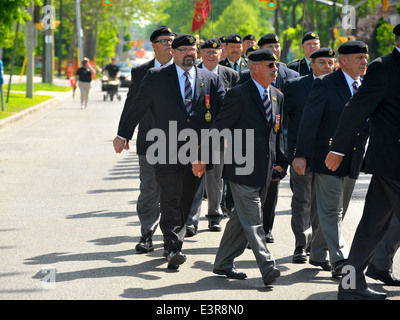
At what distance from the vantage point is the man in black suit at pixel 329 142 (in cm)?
698

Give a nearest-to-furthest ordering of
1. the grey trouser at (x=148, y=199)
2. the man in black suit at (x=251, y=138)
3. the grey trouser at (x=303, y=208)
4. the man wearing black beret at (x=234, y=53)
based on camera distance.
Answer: the man in black suit at (x=251, y=138)
the grey trouser at (x=303, y=208)
the grey trouser at (x=148, y=199)
the man wearing black beret at (x=234, y=53)

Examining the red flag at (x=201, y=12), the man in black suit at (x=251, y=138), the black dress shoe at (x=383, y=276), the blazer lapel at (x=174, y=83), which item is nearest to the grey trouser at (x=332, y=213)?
the black dress shoe at (x=383, y=276)

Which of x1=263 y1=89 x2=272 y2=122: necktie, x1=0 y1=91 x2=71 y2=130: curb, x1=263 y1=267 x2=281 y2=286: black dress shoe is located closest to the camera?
x1=263 y1=267 x2=281 y2=286: black dress shoe

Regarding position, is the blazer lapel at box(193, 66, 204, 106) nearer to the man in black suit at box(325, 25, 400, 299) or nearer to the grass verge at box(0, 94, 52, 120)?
the man in black suit at box(325, 25, 400, 299)

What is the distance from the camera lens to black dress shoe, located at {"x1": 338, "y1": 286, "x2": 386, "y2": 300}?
620 centimetres

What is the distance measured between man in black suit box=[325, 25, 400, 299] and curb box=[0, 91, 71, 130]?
15.6 meters

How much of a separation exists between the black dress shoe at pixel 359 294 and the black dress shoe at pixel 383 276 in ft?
1.94

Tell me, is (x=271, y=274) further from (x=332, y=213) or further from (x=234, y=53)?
(x=234, y=53)

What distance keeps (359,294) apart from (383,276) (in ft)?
2.62

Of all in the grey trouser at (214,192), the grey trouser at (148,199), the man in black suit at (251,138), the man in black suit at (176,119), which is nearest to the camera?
the man in black suit at (251,138)

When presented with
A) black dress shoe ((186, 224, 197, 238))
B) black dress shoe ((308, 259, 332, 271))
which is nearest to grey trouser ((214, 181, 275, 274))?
black dress shoe ((308, 259, 332, 271))

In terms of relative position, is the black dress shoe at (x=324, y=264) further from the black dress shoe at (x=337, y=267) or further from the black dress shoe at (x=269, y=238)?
the black dress shoe at (x=269, y=238)
